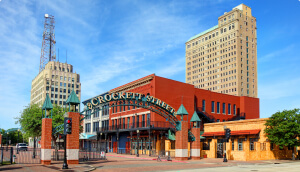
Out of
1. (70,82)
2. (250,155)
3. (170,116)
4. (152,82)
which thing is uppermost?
(70,82)

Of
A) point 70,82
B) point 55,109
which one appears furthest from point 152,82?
point 70,82

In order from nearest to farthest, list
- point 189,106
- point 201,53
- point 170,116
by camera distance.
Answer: point 170,116 → point 189,106 → point 201,53

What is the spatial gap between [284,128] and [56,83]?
118 m

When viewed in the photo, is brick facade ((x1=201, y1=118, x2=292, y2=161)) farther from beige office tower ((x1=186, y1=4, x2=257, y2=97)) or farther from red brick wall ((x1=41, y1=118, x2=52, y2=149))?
beige office tower ((x1=186, y1=4, x2=257, y2=97))

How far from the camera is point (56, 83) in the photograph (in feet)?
457

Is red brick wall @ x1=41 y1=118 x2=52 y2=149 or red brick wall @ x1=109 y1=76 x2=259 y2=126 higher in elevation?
red brick wall @ x1=109 y1=76 x2=259 y2=126

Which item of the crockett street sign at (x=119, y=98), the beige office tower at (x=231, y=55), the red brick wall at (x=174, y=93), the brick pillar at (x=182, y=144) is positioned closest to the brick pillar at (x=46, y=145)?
the crockett street sign at (x=119, y=98)

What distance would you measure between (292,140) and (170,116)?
15.8 metres

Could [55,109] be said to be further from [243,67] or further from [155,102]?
[243,67]

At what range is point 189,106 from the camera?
5578cm

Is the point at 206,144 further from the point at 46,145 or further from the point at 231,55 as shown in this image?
the point at 231,55

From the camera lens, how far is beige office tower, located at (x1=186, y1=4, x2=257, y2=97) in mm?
115312

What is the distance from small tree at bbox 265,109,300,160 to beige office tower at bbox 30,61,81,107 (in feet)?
364

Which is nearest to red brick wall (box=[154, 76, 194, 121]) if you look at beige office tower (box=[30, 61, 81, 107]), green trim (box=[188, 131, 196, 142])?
green trim (box=[188, 131, 196, 142])
